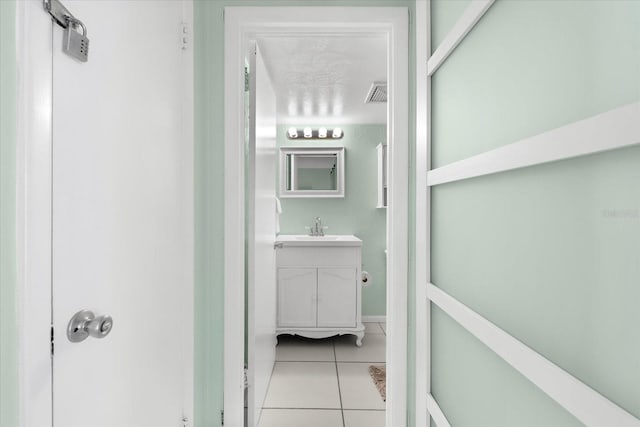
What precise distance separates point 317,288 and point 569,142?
2.82m

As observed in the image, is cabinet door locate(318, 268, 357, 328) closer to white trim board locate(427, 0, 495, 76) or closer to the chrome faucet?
the chrome faucet

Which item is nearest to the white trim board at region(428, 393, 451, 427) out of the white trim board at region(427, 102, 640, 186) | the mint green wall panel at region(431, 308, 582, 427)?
the mint green wall panel at region(431, 308, 582, 427)

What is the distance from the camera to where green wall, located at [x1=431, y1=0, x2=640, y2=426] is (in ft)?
1.39

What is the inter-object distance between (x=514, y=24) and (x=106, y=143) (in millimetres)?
960

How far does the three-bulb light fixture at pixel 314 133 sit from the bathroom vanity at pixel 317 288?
1.26 m

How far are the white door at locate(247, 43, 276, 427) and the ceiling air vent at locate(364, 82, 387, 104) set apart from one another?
841 mm

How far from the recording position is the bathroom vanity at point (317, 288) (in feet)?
10.4

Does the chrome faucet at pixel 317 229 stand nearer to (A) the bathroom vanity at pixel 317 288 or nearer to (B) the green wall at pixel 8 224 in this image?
(A) the bathroom vanity at pixel 317 288

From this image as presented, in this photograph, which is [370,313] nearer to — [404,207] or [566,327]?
[404,207]

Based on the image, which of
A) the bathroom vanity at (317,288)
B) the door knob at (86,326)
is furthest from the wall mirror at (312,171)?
the door knob at (86,326)

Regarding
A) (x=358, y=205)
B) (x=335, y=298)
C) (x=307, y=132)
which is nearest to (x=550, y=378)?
(x=335, y=298)

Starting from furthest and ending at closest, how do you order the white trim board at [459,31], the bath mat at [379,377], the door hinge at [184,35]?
the bath mat at [379,377]
the door hinge at [184,35]
the white trim board at [459,31]

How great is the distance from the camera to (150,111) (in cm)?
113

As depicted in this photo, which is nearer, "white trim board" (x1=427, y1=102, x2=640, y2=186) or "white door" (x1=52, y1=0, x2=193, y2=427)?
"white trim board" (x1=427, y1=102, x2=640, y2=186)
